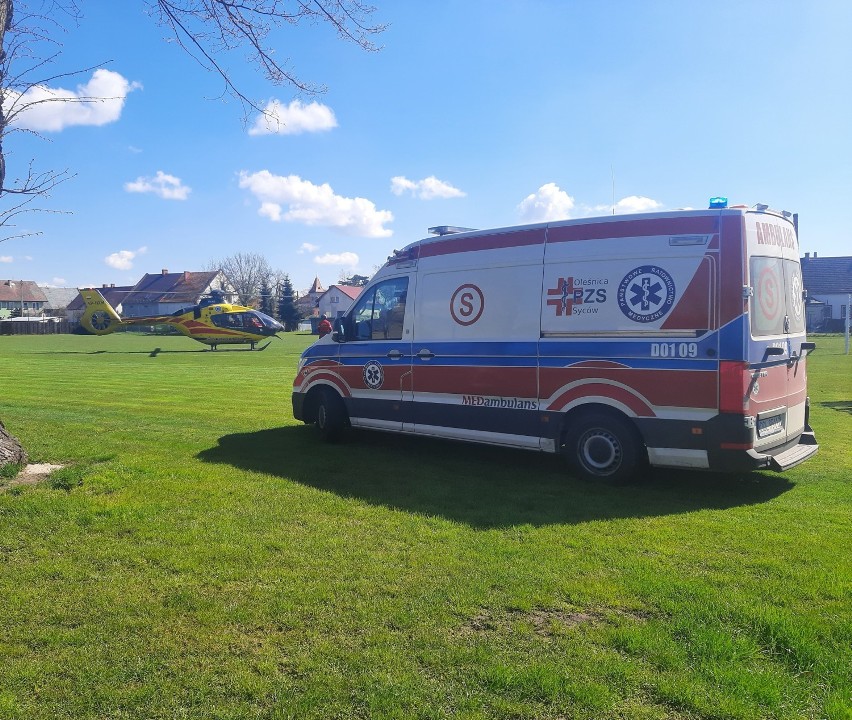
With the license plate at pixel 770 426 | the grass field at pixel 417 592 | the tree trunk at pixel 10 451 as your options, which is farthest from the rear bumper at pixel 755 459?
the tree trunk at pixel 10 451

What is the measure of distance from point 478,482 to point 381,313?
2.86 metres

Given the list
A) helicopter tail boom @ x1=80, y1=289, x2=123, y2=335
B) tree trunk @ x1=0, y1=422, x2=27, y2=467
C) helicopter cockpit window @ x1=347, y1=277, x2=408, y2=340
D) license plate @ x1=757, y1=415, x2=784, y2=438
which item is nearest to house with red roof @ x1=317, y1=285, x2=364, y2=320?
helicopter tail boom @ x1=80, y1=289, x2=123, y2=335

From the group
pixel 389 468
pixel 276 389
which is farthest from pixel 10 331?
pixel 389 468

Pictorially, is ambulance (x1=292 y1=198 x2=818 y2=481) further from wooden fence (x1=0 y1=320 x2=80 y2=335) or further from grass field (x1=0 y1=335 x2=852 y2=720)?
wooden fence (x1=0 y1=320 x2=80 y2=335)

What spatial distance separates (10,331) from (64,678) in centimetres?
8799

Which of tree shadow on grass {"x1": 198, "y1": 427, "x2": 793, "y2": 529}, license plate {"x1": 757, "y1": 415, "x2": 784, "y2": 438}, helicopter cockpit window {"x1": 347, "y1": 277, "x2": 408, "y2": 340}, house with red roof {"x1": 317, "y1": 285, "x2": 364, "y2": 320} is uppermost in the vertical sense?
house with red roof {"x1": 317, "y1": 285, "x2": 364, "y2": 320}

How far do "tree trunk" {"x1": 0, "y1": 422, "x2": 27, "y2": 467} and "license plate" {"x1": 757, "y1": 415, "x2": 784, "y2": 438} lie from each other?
741 centimetres

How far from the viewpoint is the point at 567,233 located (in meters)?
7.07

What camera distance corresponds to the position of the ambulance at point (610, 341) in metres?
6.18

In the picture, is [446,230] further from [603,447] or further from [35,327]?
[35,327]

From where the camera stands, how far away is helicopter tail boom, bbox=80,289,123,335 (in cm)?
4603

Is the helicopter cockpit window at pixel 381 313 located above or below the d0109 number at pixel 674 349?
above

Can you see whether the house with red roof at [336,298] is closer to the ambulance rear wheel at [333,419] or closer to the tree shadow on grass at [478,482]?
the ambulance rear wheel at [333,419]

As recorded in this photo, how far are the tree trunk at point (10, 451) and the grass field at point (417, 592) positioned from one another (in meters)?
0.33
